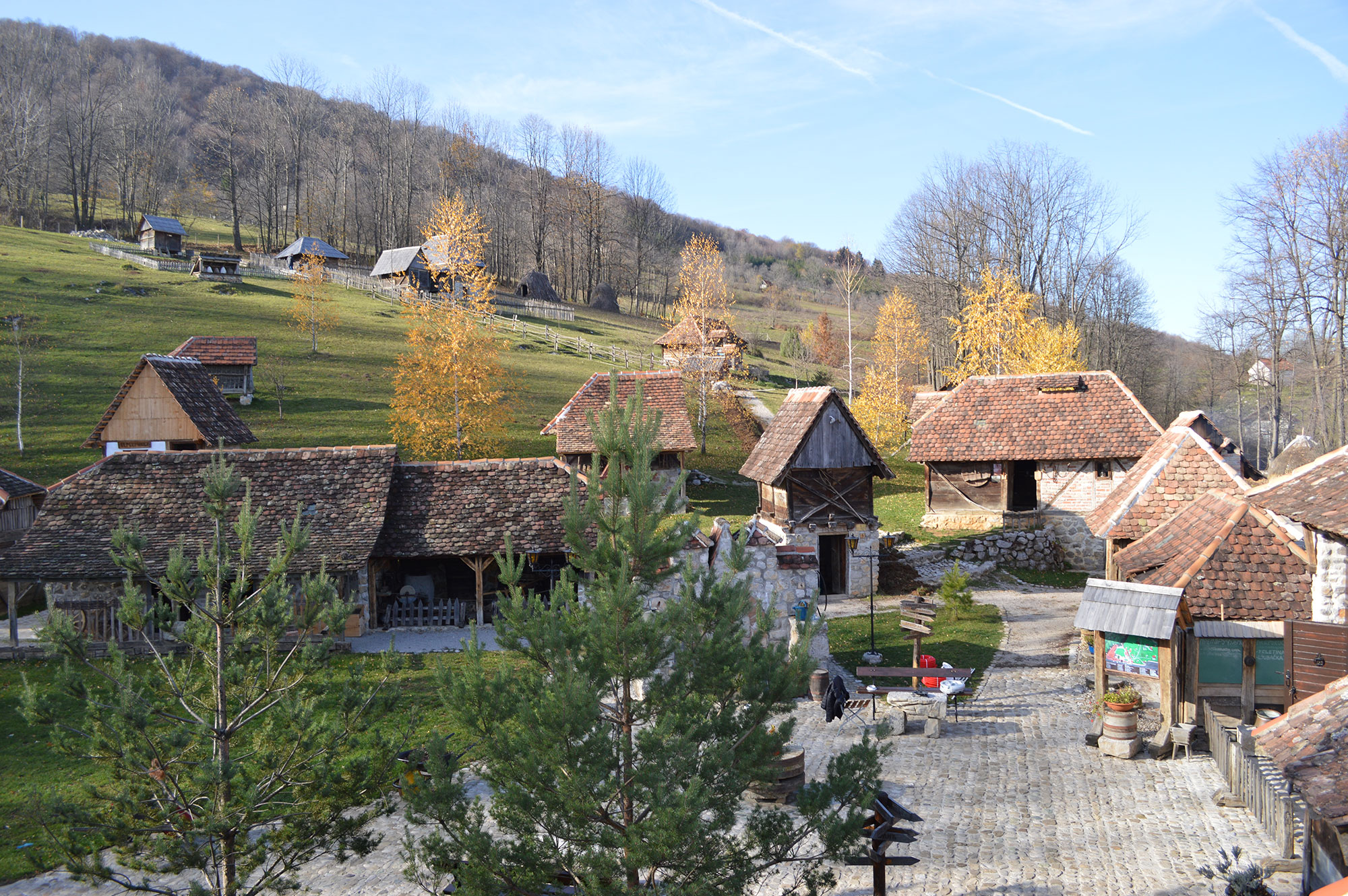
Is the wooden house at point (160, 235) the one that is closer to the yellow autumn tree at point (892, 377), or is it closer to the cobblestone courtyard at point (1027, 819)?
the yellow autumn tree at point (892, 377)

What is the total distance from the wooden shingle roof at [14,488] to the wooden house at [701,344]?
28.0m

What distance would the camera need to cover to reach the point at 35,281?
43562 mm

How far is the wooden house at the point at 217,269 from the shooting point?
53.0 m

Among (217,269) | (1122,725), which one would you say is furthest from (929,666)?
(217,269)

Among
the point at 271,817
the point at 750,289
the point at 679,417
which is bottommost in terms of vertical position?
the point at 271,817

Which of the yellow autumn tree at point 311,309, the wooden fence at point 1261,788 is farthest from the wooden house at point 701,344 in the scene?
the wooden fence at point 1261,788

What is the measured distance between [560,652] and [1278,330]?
3663 cm

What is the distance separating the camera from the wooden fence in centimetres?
916

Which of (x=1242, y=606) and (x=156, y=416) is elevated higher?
(x=156, y=416)

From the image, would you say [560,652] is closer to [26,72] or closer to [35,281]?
[35,281]

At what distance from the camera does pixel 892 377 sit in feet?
143

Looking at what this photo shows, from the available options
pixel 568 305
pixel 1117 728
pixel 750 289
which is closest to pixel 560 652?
pixel 1117 728

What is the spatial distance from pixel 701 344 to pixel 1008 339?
15.3m

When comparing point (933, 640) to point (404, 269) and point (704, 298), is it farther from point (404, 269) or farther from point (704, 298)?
point (404, 269)
